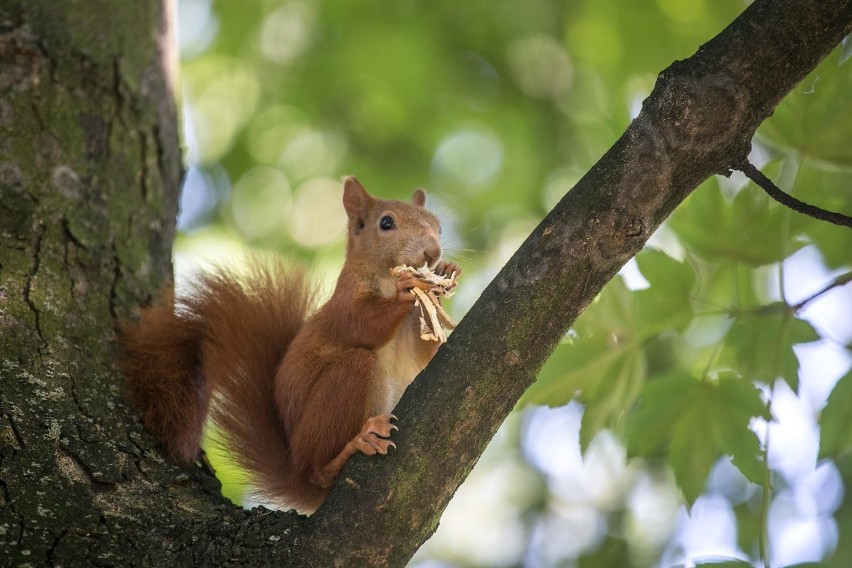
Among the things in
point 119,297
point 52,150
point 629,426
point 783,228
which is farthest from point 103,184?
point 783,228

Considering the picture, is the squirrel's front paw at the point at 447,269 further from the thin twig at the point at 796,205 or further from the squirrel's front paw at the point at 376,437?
A: the thin twig at the point at 796,205

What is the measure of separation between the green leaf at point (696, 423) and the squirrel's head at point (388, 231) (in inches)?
34.3

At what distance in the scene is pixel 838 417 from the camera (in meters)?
2.09

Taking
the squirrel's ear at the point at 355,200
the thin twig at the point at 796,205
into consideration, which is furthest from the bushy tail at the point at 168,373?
the thin twig at the point at 796,205

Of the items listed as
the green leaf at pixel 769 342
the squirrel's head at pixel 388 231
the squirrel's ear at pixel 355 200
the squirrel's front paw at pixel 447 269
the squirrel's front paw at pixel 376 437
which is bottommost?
the squirrel's front paw at pixel 376 437

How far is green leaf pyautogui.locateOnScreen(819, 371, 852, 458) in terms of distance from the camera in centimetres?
208

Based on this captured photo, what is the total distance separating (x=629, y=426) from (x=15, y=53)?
6.62 feet

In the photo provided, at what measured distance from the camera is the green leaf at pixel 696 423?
222 centimetres

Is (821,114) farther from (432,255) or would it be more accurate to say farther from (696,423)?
(432,255)

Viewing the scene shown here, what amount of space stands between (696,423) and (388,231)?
4.13 ft

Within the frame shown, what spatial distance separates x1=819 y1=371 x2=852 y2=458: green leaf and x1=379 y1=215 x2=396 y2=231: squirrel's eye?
4.97ft

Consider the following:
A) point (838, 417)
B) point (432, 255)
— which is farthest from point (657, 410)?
point (432, 255)

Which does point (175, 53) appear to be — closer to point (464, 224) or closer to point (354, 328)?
point (354, 328)

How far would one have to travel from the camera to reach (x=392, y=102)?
459cm
